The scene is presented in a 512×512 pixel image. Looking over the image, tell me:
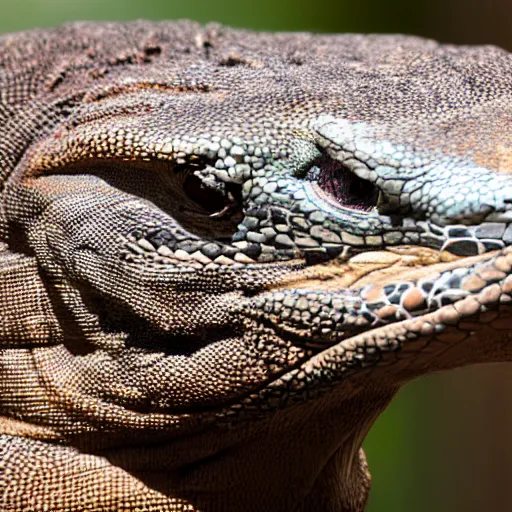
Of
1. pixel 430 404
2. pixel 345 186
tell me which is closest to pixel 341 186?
pixel 345 186

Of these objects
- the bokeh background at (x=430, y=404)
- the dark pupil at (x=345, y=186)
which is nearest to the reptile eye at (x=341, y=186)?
the dark pupil at (x=345, y=186)

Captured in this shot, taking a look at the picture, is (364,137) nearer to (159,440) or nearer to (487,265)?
(487,265)

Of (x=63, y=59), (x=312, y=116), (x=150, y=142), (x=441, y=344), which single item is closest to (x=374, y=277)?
(x=441, y=344)

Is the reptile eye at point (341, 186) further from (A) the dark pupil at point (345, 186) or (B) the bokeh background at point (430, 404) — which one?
(B) the bokeh background at point (430, 404)

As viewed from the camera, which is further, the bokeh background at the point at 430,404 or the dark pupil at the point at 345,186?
the bokeh background at the point at 430,404

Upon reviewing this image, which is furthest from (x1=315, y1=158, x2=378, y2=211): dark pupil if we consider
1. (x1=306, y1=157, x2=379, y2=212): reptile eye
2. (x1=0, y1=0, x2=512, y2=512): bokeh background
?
(x1=0, y1=0, x2=512, y2=512): bokeh background

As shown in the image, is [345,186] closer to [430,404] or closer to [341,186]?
[341,186]
